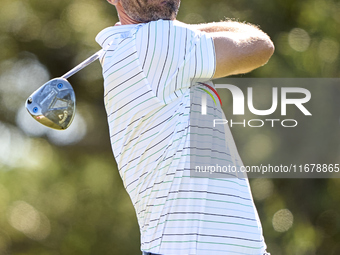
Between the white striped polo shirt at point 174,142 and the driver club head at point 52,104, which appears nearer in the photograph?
the white striped polo shirt at point 174,142

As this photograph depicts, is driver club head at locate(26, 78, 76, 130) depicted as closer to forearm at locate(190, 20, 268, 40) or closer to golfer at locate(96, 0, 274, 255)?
golfer at locate(96, 0, 274, 255)

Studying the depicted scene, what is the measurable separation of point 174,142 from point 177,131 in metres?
0.03

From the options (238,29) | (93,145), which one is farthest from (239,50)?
(93,145)

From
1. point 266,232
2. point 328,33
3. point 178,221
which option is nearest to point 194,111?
point 178,221

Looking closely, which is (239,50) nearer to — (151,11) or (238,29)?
(238,29)

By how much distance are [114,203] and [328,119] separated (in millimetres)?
1589

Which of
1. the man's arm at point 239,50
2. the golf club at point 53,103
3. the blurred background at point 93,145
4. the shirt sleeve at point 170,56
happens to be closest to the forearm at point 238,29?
the man's arm at point 239,50

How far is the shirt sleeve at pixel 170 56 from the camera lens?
4.03ft

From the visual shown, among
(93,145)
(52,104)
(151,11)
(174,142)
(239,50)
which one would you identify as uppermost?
(93,145)

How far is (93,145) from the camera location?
4043 mm

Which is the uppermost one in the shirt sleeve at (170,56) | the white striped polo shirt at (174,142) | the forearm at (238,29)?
the forearm at (238,29)

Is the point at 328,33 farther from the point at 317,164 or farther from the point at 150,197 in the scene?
the point at 150,197

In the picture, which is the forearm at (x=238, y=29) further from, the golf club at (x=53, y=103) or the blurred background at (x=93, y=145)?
the blurred background at (x=93, y=145)

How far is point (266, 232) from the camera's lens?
3844mm
